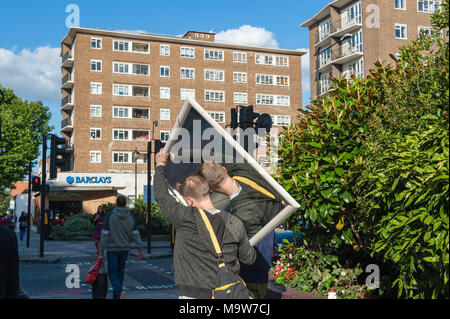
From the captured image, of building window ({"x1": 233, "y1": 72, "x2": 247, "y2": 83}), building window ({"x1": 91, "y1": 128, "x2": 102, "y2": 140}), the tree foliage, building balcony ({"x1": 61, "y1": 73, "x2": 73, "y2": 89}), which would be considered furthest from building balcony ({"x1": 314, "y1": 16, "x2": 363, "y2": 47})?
the tree foliage

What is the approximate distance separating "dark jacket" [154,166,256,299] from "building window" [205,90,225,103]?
53418 millimetres

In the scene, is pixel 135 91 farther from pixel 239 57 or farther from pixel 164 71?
pixel 239 57

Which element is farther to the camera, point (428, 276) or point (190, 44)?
point (190, 44)

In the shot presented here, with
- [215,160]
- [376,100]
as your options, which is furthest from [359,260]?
[215,160]

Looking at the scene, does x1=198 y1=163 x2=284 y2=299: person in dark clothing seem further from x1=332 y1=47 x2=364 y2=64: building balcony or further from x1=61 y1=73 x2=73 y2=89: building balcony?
x1=61 y1=73 x2=73 y2=89: building balcony

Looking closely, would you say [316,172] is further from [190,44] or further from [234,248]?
[190,44]

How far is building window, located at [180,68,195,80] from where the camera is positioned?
55.6 meters

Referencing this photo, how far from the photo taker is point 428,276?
14.1 feet

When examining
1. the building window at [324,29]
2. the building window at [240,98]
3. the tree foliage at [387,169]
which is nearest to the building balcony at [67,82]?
the building window at [240,98]

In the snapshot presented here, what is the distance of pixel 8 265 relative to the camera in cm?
327

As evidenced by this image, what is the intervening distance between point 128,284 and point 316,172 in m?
6.85

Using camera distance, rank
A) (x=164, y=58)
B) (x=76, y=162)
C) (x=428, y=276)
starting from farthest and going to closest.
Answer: (x=164, y=58) → (x=76, y=162) → (x=428, y=276)

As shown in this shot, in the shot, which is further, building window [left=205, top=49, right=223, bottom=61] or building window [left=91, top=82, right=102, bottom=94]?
building window [left=205, top=49, right=223, bottom=61]

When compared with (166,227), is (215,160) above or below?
above
